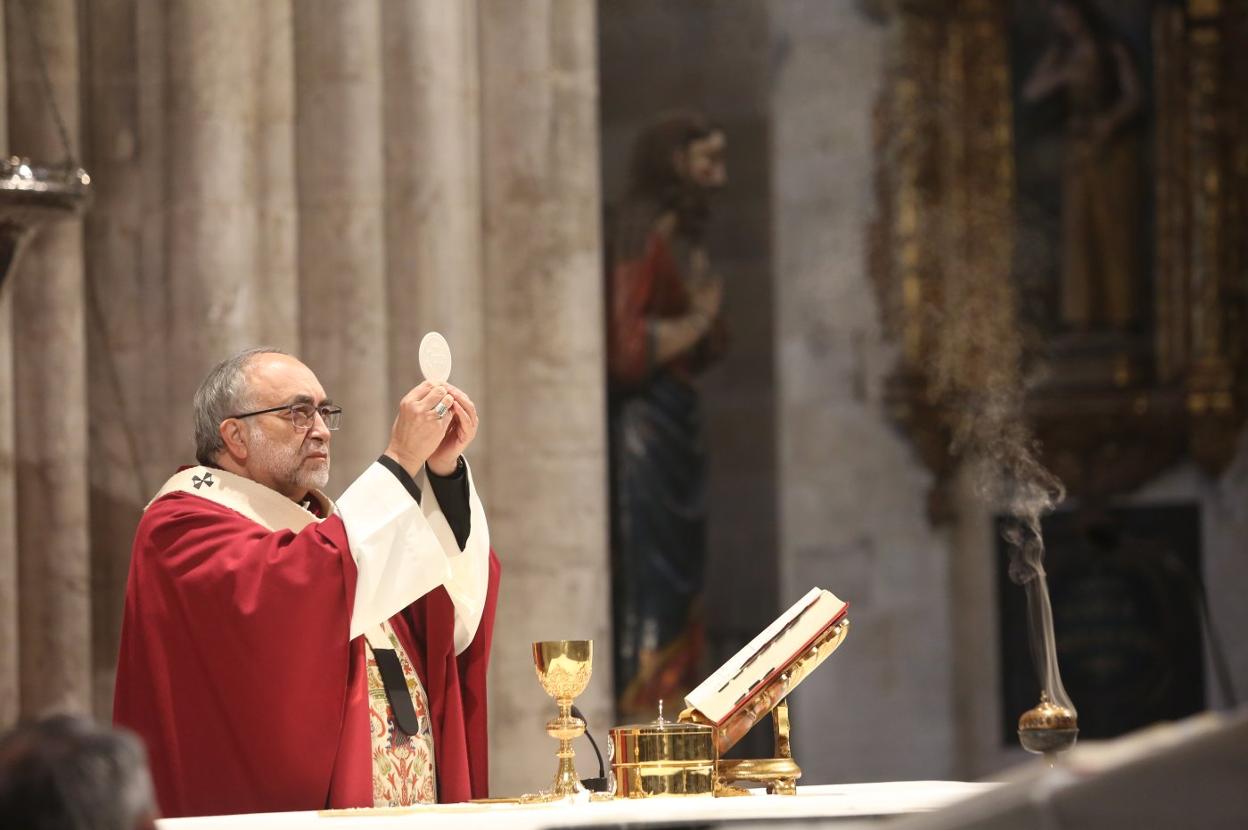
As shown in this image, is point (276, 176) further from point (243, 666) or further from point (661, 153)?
point (661, 153)

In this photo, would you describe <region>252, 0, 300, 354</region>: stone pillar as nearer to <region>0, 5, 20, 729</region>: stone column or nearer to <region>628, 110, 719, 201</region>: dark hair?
<region>0, 5, 20, 729</region>: stone column

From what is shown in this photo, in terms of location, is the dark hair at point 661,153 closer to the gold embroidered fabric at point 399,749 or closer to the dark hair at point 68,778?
the gold embroidered fabric at point 399,749

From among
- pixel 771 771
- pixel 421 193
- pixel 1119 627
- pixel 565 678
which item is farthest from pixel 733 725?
pixel 1119 627

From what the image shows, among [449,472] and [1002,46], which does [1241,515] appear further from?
[449,472]

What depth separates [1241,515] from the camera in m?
9.37

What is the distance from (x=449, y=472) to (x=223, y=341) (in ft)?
6.84

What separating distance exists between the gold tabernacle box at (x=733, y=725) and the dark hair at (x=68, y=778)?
76.5 inches

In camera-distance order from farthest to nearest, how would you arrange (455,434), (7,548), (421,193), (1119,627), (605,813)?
(1119,627)
(421,193)
(7,548)
(455,434)
(605,813)

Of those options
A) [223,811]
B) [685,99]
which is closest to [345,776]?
[223,811]

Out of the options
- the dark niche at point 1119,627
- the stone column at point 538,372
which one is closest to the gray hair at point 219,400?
the stone column at point 538,372

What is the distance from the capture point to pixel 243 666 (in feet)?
12.7

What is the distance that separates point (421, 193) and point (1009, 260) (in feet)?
13.1

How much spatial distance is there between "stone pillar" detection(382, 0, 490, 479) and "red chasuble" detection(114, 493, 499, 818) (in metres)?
2.56

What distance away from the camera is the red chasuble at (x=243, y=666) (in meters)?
3.83
